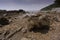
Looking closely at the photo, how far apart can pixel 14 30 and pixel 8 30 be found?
0.34 m

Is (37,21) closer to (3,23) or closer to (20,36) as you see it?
(20,36)

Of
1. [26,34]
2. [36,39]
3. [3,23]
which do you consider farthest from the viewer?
[3,23]

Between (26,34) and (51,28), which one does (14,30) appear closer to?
(26,34)

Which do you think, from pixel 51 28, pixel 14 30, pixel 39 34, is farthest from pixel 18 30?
pixel 51 28

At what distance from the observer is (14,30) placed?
9.34m

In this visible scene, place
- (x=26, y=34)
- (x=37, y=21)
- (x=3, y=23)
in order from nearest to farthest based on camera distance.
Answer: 1. (x=26, y=34)
2. (x=37, y=21)
3. (x=3, y=23)

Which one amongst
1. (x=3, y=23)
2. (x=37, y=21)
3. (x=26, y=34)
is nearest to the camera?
(x=26, y=34)

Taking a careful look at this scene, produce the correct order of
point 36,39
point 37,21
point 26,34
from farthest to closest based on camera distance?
point 37,21
point 26,34
point 36,39

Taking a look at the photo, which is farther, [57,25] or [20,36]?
[57,25]

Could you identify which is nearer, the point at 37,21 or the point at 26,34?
the point at 26,34

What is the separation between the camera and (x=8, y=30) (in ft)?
31.0

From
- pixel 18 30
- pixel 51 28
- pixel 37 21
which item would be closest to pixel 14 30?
pixel 18 30

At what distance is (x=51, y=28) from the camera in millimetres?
9648

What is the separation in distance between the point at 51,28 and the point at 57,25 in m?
0.54
